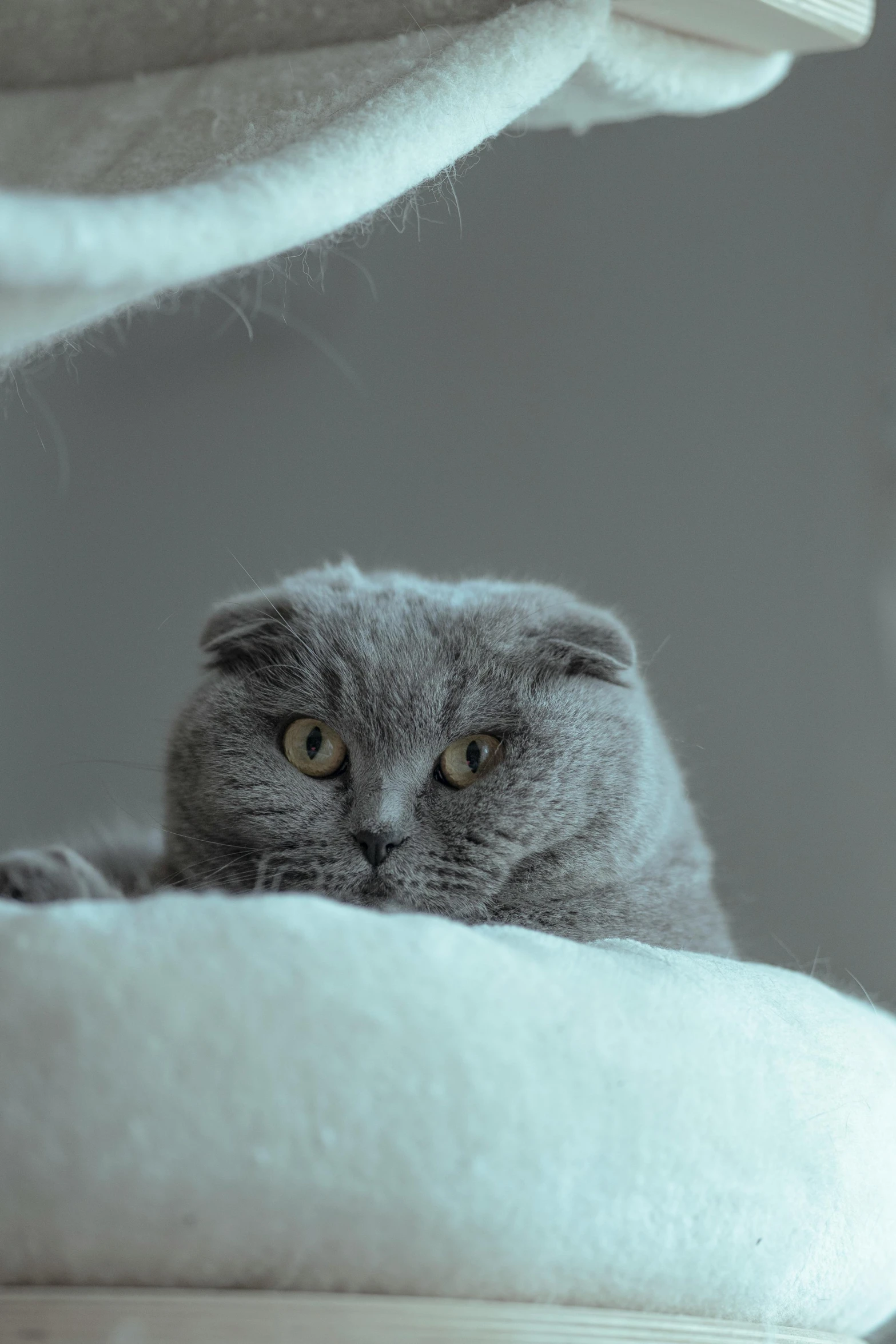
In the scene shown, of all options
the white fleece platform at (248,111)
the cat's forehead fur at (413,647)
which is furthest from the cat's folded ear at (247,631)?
the white fleece platform at (248,111)

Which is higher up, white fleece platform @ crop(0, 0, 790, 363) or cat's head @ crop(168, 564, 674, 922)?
white fleece platform @ crop(0, 0, 790, 363)

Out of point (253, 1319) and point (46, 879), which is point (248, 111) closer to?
point (46, 879)

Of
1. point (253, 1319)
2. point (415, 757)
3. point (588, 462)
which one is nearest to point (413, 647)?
point (415, 757)

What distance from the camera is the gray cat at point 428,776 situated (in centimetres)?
96

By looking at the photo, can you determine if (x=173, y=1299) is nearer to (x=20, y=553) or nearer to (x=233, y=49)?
(x=233, y=49)

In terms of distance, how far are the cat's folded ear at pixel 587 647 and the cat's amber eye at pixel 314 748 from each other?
19cm

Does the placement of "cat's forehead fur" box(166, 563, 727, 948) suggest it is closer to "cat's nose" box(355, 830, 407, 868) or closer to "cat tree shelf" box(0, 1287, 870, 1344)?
"cat's nose" box(355, 830, 407, 868)

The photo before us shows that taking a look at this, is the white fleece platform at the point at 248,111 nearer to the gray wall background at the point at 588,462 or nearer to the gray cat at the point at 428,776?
the gray cat at the point at 428,776

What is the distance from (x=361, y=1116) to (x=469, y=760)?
46 centimetres

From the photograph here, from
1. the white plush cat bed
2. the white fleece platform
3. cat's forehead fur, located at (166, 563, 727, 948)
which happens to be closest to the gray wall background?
cat's forehead fur, located at (166, 563, 727, 948)

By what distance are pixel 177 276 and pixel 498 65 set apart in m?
0.35

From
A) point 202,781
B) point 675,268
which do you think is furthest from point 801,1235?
point 675,268

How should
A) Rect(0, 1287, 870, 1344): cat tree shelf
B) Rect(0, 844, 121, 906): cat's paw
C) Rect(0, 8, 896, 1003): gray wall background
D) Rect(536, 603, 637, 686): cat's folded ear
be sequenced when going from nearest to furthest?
1. Rect(0, 1287, 870, 1344): cat tree shelf
2. Rect(0, 844, 121, 906): cat's paw
3. Rect(536, 603, 637, 686): cat's folded ear
4. Rect(0, 8, 896, 1003): gray wall background

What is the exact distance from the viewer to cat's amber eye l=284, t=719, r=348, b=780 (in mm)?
1022
